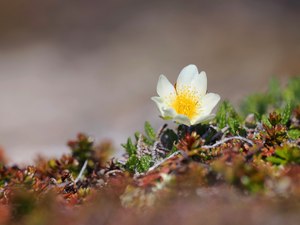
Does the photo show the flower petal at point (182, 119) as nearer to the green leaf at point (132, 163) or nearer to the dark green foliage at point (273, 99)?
the green leaf at point (132, 163)

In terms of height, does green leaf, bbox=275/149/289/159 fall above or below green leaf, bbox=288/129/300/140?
below

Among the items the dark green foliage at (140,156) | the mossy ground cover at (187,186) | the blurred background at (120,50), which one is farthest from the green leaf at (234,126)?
the blurred background at (120,50)

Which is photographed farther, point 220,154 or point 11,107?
point 11,107

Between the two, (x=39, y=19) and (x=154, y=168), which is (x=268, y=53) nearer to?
(x=39, y=19)

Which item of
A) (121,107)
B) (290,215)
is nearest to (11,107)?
(121,107)

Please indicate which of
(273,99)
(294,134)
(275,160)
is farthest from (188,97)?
(273,99)

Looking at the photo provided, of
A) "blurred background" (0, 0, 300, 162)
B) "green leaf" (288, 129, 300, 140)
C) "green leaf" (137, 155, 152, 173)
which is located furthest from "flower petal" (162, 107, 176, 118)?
"blurred background" (0, 0, 300, 162)

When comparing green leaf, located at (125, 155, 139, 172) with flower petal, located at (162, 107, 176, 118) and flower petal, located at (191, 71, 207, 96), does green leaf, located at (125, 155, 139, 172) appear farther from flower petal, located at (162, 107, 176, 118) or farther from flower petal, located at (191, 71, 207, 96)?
flower petal, located at (191, 71, 207, 96)
